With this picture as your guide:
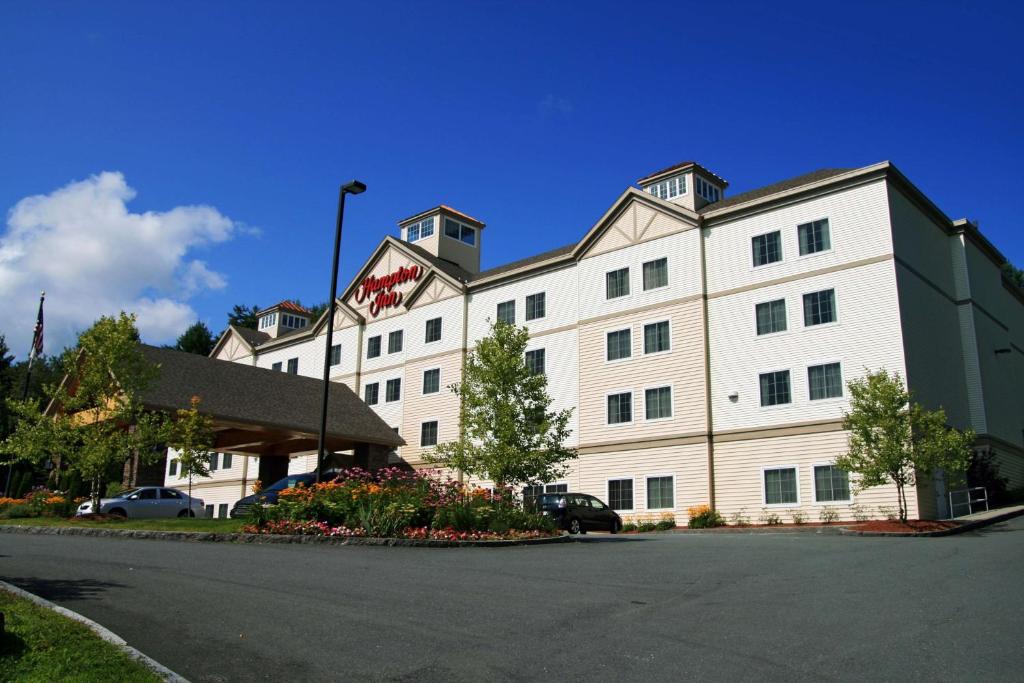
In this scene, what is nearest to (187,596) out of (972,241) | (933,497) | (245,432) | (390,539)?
(390,539)

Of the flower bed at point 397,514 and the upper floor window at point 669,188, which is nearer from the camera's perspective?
the flower bed at point 397,514

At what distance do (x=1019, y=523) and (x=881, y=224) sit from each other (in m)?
11.0

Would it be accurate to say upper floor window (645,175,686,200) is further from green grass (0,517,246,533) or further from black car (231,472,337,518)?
green grass (0,517,246,533)

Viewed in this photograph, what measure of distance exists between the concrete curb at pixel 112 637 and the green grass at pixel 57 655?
0.23 feet

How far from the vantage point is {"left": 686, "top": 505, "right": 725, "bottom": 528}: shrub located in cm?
3127

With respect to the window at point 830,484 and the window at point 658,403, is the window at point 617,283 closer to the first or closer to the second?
the window at point 658,403

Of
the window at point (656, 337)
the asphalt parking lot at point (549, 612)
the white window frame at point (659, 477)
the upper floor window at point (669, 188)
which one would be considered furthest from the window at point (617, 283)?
the asphalt parking lot at point (549, 612)

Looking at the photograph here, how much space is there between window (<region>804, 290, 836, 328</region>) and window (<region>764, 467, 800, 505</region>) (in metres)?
5.53

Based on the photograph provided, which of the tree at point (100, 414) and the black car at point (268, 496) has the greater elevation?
the tree at point (100, 414)

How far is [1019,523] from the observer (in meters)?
25.3

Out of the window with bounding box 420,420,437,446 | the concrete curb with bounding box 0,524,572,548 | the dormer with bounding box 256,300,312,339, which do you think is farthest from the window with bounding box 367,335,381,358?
the concrete curb with bounding box 0,524,572,548

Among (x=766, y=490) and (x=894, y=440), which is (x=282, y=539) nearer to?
(x=894, y=440)

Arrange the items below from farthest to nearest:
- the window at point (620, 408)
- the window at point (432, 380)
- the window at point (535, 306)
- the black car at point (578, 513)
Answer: the window at point (432, 380), the window at point (535, 306), the window at point (620, 408), the black car at point (578, 513)

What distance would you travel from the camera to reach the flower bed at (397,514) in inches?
743
